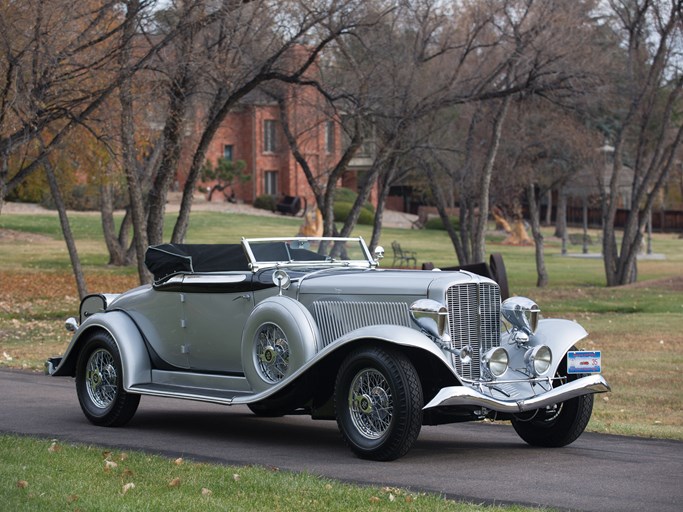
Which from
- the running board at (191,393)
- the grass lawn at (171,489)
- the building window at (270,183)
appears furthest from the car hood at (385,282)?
the building window at (270,183)

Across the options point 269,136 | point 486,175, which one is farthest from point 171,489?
point 269,136

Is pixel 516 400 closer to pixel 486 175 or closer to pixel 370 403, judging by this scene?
pixel 370 403

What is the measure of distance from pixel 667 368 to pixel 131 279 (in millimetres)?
19386

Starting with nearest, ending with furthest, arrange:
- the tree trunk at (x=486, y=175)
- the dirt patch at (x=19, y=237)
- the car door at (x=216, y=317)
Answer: the car door at (x=216, y=317) < the tree trunk at (x=486, y=175) < the dirt patch at (x=19, y=237)

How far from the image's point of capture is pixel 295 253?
1010 centimetres

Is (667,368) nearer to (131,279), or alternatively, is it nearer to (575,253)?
(131,279)

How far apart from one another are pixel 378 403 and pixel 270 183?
61920 millimetres

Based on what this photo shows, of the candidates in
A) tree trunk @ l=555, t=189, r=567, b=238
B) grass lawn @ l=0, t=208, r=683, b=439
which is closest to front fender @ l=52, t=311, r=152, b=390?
grass lawn @ l=0, t=208, r=683, b=439

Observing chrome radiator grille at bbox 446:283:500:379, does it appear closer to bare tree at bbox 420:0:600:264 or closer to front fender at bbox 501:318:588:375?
front fender at bbox 501:318:588:375

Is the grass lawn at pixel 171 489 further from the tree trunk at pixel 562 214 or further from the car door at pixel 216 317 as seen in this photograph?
the tree trunk at pixel 562 214

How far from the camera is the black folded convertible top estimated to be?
10.0 m

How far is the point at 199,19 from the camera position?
18281 millimetres

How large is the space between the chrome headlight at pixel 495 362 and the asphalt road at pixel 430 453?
0.64 metres

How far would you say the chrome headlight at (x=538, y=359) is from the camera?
338 inches
